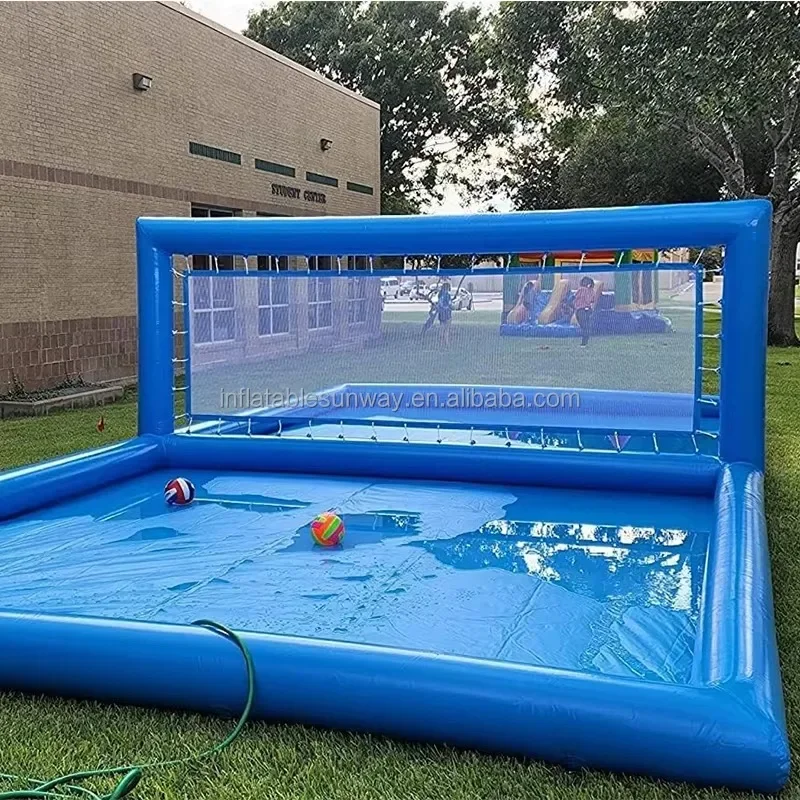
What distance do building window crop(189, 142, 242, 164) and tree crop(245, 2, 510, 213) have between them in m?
14.4

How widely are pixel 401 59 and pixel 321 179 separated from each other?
12406mm

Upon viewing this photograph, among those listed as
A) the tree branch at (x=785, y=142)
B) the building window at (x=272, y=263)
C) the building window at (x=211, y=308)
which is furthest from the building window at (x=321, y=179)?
the building window at (x=211, y=308)

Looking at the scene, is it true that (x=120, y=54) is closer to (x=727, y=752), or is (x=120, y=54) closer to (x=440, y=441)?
(x=440, y=441)

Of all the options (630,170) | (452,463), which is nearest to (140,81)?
(452,463)

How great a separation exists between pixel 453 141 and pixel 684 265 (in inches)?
968

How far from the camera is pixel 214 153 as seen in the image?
41.3ft

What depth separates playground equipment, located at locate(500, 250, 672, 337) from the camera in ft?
17.5

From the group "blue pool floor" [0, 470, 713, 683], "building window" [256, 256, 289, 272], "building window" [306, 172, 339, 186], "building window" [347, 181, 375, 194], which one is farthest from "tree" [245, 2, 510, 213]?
"blue pool floor" [0, 470, 713, 683]

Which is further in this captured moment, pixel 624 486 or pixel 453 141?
pixel 453 141

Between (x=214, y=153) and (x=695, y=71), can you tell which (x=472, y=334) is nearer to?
(x=695, y=71)

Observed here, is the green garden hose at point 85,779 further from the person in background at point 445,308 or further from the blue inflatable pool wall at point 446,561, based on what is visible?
the person in background at point 445,308

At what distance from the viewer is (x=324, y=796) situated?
2.22m

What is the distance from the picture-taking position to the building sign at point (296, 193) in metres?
14.2

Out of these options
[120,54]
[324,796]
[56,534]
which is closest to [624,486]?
[56,534]
